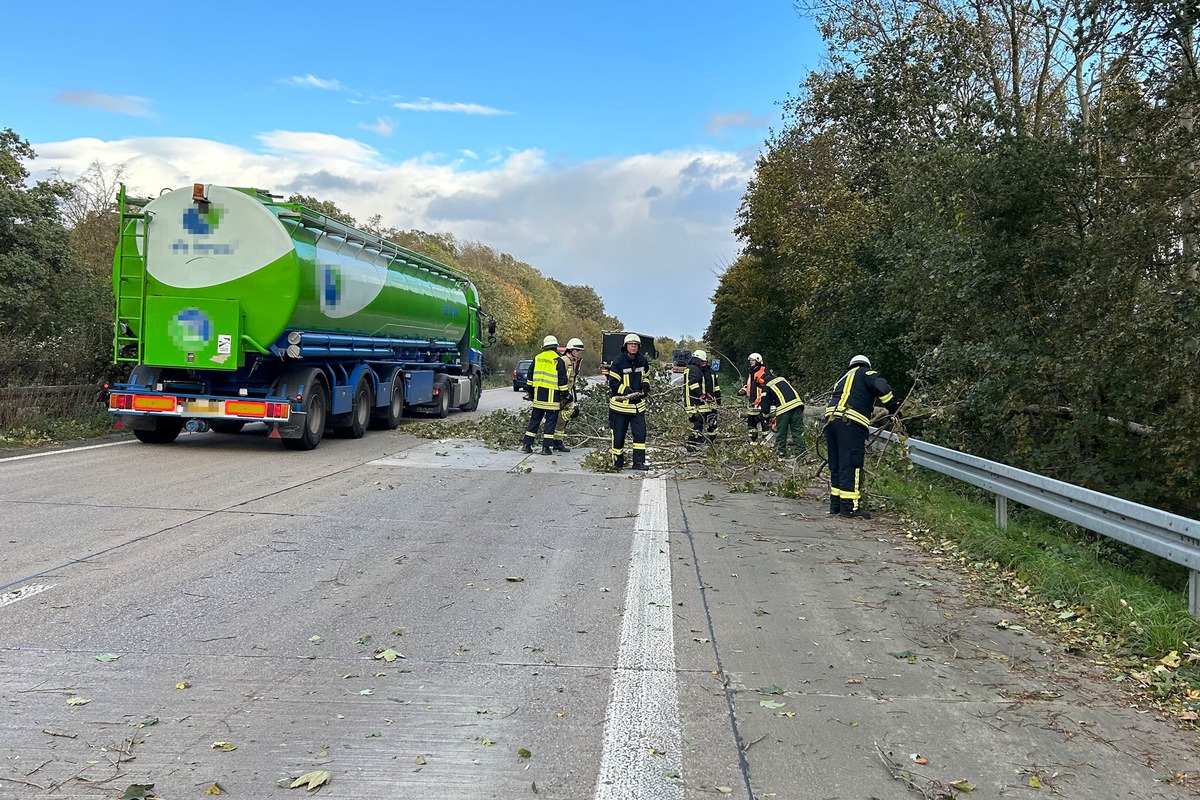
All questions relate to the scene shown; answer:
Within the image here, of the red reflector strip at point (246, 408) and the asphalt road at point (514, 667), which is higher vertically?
the red reflector strip at point (246, 408)

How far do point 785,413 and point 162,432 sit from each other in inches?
378

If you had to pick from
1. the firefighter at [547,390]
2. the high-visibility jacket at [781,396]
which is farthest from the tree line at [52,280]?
the high-visibility jacket at [781,396]

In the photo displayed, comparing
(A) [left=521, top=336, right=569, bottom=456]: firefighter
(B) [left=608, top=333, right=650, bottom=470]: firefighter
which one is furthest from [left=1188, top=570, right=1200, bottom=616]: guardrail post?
(A) [left=521, top=336, right=569, bottom=456]: firefighter

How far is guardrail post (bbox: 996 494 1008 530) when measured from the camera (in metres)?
8.12

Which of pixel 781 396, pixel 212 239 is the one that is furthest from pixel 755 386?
pixel 212 239

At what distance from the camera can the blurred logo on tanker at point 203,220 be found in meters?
12.3

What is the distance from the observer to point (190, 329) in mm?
12367

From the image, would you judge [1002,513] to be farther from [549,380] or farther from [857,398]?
[549,380]

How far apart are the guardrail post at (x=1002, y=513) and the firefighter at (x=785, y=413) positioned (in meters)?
5.35

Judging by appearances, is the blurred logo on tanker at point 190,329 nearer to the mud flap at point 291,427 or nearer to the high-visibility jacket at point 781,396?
the mud flap at point 291,427

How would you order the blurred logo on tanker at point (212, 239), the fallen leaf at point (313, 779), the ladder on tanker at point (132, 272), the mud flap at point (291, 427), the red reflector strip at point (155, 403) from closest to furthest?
the fallen leaf at point (313, 779)
the blurred logo on tanker at point (212, 239)
the ladder on tanker at point (132, 272)
the red reflector strip at point (155, 403)
the mud flap at point (291, 427)

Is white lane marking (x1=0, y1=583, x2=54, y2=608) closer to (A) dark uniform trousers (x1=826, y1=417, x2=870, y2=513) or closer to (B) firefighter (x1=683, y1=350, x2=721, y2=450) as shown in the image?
(A) dark uniform trousers (x1=826, y1=417, x2=870, y2=513)

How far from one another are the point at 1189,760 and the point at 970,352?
847 centimetres

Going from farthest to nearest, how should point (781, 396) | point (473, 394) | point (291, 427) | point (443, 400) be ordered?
1. point (473, 394)
2. point (443, 400)
3. point (781, 396)
4. point (291, 427)
